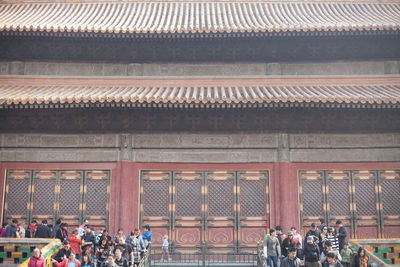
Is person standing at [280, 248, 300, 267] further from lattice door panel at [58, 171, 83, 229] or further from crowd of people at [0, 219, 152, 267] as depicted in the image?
lattice door panel at [58, 171, 83, 229]

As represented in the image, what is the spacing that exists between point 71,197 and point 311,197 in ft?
29.9

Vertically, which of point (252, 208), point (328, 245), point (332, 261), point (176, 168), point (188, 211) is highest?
point (176, 168)

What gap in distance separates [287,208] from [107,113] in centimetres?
770

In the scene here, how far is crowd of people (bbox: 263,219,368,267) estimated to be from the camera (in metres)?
10.2

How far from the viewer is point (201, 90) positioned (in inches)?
615

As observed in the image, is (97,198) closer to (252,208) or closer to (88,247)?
(88,247)

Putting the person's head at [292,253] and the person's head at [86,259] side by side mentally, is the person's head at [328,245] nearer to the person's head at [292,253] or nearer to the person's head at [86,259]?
the person's head at [292,253]

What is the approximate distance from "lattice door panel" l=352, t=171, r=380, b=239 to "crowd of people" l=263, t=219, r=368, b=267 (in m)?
2.90

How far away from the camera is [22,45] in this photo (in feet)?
55.8

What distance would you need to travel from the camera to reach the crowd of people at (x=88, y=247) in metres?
10.1

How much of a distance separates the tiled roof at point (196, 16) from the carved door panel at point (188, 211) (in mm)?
5994

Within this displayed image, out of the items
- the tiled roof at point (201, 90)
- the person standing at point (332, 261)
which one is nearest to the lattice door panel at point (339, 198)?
the tiled roof at point (201, 90)

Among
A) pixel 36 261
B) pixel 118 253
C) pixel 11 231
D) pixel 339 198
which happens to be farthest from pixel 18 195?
pixel 339 198

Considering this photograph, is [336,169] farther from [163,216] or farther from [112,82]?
[112,82]
